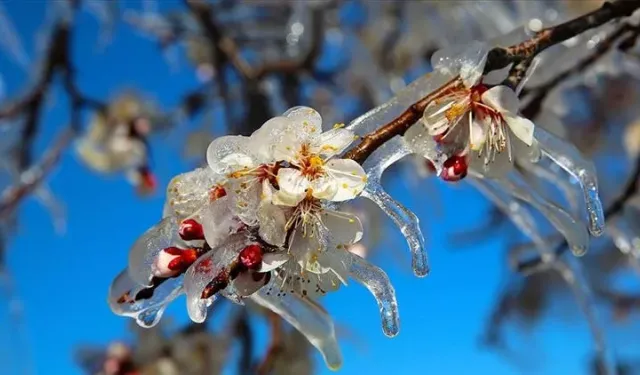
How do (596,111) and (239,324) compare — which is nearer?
(239,324)

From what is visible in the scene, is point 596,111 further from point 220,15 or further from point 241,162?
point 241,162

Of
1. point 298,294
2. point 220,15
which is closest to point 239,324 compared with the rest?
point 298,294

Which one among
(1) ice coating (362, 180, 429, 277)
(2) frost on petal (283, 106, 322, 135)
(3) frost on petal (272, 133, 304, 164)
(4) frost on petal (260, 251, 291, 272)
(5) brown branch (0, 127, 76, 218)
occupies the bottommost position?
(1) ice coating (362, 180, 429, 277)

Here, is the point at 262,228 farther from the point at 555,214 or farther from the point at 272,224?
the point at 555,214

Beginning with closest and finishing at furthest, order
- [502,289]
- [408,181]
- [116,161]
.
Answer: [116,161], [408,181], [502,289]

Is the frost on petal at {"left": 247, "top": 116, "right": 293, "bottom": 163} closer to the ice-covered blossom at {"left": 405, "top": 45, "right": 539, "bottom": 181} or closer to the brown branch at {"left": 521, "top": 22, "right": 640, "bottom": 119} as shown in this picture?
the ice-covered blossom at {"left": 405, "top": 45, "right": 539, "bottom": 181}

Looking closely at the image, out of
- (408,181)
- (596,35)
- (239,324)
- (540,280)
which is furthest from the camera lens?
(540,280)

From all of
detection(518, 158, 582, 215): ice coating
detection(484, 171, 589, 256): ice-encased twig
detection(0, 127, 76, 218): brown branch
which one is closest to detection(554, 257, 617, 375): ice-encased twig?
detection(518, 158, 582, 215): ice coating
